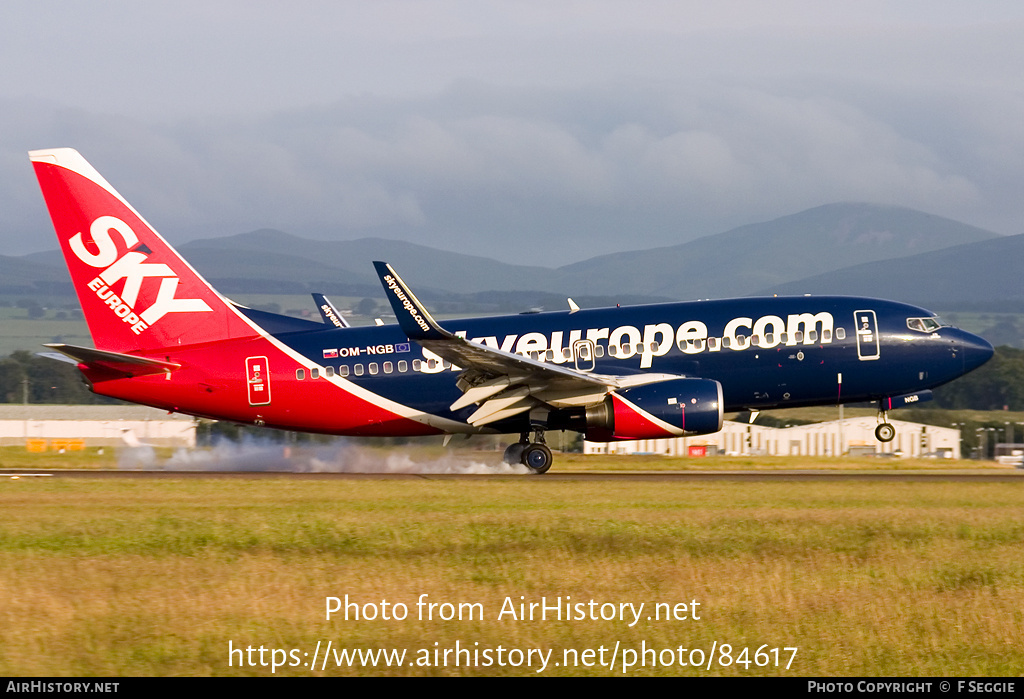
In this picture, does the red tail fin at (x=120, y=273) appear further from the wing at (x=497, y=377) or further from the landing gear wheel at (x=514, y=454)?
Answer: the landing gear wheel at (x=514, y=454)

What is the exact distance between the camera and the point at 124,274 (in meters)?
34.1

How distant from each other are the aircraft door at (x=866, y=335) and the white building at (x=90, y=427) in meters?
23.0

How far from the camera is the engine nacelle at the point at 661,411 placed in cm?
3219

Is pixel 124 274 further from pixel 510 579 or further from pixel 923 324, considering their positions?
pixel 923 324

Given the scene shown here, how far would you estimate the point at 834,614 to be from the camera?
13234 millimetres

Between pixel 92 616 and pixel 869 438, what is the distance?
185 ft

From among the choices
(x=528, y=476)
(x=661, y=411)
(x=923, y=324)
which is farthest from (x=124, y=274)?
(x=923, y=324)

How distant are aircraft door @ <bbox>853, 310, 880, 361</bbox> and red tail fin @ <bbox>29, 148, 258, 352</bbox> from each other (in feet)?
56.4

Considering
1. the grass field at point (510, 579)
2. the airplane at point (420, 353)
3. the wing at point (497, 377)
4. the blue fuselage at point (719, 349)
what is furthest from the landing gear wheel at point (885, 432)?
the grass field at point (510, 579)

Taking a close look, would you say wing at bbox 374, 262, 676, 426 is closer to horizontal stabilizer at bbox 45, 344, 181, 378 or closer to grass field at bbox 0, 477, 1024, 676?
grass field at bbox 0, 477, 1024, 676

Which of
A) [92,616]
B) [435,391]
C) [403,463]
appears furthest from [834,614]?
[403,463]

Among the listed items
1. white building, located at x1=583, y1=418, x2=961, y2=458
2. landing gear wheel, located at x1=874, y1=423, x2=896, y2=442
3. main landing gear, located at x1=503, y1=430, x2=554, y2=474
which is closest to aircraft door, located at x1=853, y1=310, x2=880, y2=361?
landing gear wheel, located at x1=874, y1=423, x2=896, y2=442

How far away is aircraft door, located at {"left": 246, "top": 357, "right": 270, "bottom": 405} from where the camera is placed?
34.4m

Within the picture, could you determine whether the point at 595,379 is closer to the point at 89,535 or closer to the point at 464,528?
the point at 464,528
